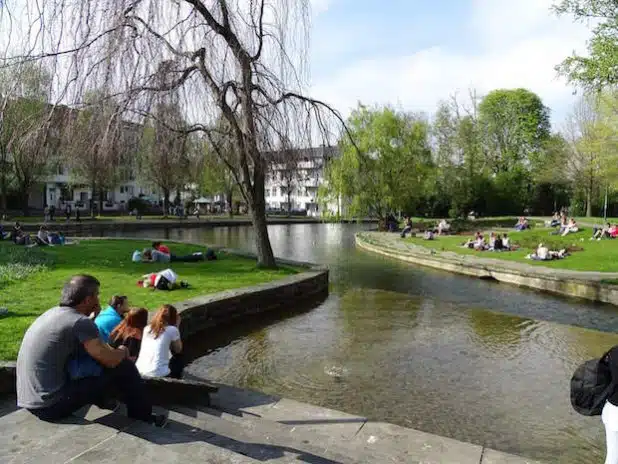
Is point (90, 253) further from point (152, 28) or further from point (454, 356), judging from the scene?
point (454, 356)

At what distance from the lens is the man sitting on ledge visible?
12.9 feet

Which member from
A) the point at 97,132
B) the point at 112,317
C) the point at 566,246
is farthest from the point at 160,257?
the point at 566,246

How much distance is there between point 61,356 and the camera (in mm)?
3971

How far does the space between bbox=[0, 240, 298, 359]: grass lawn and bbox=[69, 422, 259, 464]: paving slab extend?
3.87 meters

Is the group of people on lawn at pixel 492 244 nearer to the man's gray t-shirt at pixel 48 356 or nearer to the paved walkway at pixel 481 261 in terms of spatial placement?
the paved walkway at pixel 481 261

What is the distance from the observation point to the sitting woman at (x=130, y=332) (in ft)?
20.1

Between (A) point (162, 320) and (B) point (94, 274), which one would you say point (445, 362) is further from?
(B) point (94, 274)

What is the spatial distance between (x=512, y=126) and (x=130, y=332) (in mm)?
57201

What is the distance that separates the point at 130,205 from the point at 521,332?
57.3 m

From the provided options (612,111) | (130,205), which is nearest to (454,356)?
(612,111)

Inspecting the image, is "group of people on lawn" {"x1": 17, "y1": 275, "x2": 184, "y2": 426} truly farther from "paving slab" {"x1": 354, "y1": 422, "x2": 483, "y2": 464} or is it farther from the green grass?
the green grass

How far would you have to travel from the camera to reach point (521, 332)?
11117 mm

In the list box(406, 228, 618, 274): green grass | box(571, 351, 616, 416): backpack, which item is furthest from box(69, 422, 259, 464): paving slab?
box(406, 228, 618, 274): green grass

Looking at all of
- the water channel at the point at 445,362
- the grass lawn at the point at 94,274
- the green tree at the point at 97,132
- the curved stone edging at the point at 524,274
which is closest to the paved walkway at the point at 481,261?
the curved stone edging at the point at 524,274
